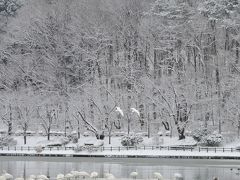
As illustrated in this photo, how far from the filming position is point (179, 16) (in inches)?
3440

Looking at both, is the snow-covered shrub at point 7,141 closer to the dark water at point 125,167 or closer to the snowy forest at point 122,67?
the snowy forest at point 122,67

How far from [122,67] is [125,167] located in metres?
33.4

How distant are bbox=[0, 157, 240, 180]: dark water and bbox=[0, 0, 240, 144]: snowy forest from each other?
14.8 meters

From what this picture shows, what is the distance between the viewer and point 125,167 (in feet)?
183

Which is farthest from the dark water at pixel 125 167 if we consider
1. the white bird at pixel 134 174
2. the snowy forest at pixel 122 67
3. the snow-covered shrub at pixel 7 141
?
the snowy forest at pixel 122 67

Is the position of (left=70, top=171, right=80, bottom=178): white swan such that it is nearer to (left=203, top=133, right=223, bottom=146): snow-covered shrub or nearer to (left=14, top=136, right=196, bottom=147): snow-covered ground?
(left=203, top=133, right=223, bottom=146): snow-covered shrub

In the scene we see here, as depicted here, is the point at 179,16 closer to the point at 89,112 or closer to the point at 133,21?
the point at 133,21

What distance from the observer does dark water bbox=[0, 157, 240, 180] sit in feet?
162

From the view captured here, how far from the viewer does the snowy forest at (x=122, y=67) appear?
8025 centimetres

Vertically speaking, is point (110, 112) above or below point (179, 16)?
below

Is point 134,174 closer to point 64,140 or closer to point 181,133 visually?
point 181,133

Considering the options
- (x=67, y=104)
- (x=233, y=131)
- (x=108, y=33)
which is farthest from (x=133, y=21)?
(x=233, y=131)

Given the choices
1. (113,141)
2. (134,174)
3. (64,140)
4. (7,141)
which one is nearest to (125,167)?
(134,174)

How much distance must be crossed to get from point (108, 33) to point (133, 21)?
4113 mm
